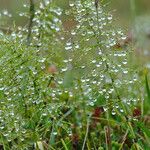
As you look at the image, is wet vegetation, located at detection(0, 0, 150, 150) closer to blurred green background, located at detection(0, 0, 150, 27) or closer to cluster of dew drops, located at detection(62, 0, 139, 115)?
cluster of dew drops, located at detection(62, 0, 139, 115)

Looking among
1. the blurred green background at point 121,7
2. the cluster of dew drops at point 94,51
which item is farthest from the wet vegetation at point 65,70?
the blurred green background at point 121,7

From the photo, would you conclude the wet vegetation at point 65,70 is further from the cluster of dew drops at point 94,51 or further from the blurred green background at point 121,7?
the blurred green background at point 121,7

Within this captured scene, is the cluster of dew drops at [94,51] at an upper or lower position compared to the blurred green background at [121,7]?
lower

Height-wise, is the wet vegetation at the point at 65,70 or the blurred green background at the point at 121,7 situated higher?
the blurred green background at the point at 121,7

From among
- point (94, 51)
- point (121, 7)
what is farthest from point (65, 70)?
point (121, 7)

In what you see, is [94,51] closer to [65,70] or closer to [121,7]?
[65,70]

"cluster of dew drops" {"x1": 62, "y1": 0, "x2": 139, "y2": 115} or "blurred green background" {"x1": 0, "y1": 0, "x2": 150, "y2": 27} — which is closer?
"cluster of dew drops" {"x1": 62, "y1": 0, "x2": 139, "y2": 115}

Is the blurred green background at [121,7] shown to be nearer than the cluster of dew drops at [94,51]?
No

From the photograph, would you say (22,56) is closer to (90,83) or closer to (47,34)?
(90,83)

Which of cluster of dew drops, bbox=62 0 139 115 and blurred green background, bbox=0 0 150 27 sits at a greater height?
blurred green background, bbox=0 0 150 27

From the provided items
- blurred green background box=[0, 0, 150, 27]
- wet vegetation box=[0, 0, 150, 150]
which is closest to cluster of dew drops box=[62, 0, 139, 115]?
wet vegetation box=[0, 0, 150, 150]

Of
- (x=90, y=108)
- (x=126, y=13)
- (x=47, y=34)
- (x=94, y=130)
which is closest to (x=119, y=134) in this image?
(x=94, y=130)
